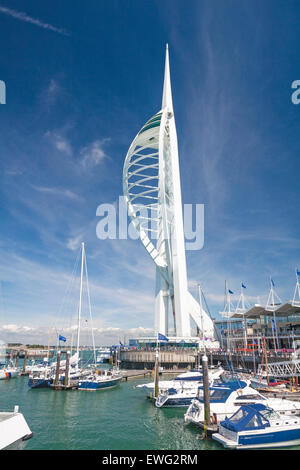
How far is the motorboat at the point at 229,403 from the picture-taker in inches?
624

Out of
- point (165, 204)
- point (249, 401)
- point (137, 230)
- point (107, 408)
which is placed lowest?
point (107, 408)

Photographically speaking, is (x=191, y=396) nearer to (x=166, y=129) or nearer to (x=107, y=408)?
(x=107, y=408)

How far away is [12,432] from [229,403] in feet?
35.3

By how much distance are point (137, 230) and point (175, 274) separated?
29.9ft

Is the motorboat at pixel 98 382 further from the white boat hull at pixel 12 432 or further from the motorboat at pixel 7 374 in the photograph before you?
the white boat hull at pixel 12 432

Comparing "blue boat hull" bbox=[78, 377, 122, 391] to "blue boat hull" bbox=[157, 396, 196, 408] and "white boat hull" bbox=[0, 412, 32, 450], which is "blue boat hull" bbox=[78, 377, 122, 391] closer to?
"blue boat hull" bbox=[157, 396, 196, 408]

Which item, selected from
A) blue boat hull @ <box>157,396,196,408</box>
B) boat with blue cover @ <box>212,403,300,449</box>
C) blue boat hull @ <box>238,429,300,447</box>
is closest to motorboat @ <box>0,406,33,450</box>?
boat with blue cover @ <box>212,403,300,449</box>

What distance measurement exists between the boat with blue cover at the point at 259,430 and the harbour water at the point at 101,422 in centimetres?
83

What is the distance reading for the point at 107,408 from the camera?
2169 centimetres

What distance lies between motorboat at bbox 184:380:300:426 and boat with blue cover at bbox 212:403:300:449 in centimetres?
229

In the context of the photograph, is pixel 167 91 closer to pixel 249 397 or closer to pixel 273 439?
pixel 249 397

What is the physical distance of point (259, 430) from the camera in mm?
12812
